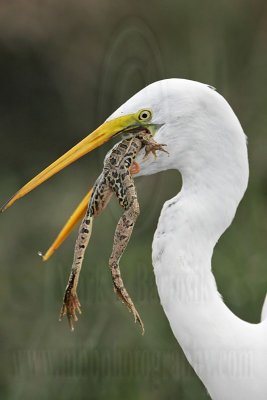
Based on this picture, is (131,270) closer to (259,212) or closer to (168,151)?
(259,212)

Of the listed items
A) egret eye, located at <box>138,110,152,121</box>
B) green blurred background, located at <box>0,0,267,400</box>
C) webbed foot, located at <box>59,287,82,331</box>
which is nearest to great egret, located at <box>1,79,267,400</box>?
egret eye, located at <box>138,110,152,121</box>

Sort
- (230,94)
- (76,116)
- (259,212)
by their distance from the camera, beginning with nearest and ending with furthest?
(259,212) → (230,94) → (76,116)

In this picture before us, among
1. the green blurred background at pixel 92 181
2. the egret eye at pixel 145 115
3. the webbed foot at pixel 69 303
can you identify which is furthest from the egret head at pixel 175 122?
the green blurred background at pixel 92 181

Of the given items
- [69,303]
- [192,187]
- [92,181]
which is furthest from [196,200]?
[92,181]

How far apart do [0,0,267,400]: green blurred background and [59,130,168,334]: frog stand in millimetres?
372

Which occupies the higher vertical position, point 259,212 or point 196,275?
point 259,212

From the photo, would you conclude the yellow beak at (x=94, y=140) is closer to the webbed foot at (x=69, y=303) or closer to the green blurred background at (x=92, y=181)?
the webbed foot at (x=69, y=303)

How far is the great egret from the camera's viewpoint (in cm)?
145

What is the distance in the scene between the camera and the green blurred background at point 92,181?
284 cm

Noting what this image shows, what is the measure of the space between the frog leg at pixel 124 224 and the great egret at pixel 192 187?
7cm

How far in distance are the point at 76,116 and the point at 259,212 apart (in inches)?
53.2

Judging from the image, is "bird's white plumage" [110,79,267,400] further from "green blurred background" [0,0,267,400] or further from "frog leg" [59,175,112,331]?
"green blurred background" [0,0,267,400]

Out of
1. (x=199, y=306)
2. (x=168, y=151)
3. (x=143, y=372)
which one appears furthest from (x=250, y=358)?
(x=143, y=372)

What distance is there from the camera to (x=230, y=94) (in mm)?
3789
